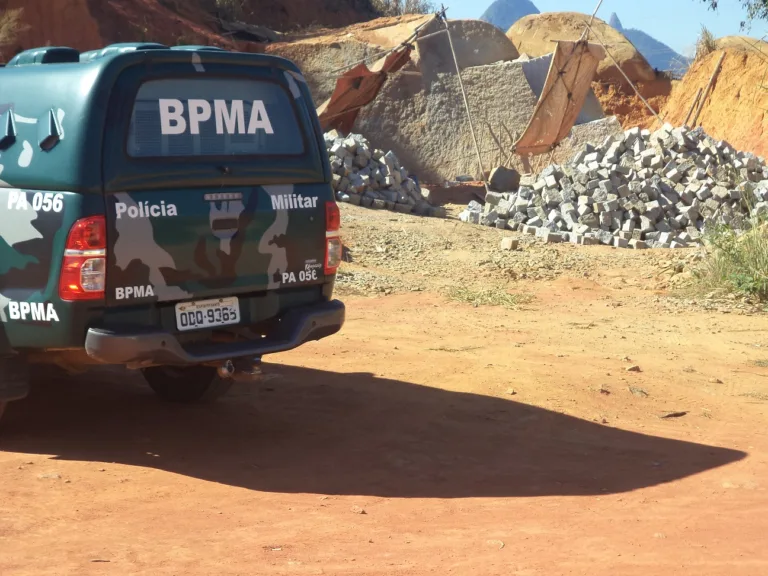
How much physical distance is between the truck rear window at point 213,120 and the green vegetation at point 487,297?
544cm

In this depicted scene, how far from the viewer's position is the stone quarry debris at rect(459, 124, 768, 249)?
16.3 m

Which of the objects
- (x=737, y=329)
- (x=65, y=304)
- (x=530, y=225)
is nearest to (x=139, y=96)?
(x=65, y=304)

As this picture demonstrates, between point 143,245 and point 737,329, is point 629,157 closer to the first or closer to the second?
point 737,329

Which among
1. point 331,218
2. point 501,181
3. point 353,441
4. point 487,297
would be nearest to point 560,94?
point 501,181

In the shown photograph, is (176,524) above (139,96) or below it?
below

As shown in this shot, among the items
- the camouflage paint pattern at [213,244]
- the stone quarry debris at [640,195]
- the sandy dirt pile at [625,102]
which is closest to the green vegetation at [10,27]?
the stone quarry debris at [640,195]

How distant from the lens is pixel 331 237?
605 cm

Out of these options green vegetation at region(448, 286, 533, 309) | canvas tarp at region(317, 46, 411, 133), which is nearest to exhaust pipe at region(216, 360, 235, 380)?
green vegetation at region(448, 286, 533, 309)

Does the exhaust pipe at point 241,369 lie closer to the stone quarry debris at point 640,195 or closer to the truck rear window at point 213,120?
the truck rear window at point 213,120

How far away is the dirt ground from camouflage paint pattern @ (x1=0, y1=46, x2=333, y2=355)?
865mm

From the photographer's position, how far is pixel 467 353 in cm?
855

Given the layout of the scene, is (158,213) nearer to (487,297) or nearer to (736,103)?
(487,297)

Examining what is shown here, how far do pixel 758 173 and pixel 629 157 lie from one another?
7.45ft

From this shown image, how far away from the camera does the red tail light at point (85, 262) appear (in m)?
4.99
